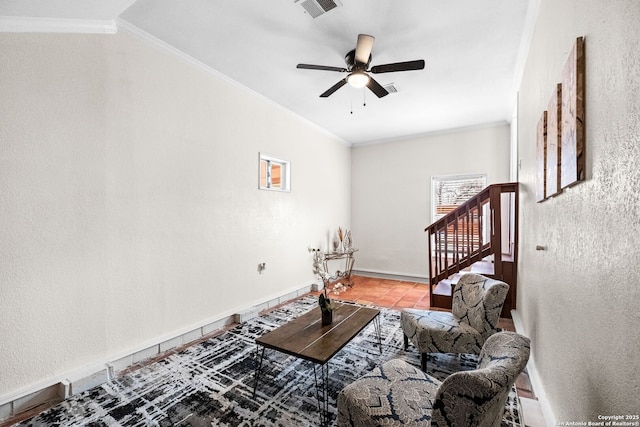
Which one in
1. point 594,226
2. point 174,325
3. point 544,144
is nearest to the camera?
point 594,226

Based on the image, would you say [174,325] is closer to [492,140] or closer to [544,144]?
[544,144]

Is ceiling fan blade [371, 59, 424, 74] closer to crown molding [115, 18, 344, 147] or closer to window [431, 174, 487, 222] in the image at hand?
crown molding [115, 18, 344, 147]

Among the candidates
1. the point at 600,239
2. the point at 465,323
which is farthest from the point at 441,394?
the point at 465,323

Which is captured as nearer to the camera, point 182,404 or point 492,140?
point 182,404

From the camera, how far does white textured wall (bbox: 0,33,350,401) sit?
2.06 metres

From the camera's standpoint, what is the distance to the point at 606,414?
0.96m

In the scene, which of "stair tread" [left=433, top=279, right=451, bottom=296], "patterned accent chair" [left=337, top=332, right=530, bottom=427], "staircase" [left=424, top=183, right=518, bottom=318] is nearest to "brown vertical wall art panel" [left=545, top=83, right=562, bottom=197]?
"patterned accent chair" [left=337, top=332, right=530, bottom=427]

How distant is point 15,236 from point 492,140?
21.6ft

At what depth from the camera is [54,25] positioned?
7.18ft

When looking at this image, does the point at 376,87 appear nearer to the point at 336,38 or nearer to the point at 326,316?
the point at 336,38

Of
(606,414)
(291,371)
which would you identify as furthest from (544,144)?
(291,371)

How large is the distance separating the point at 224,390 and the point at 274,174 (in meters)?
3.23

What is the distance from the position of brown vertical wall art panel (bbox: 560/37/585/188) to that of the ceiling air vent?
1.78 m

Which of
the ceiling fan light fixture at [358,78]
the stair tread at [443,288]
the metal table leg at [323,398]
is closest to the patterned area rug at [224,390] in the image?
the metal table leg at [323,398]
